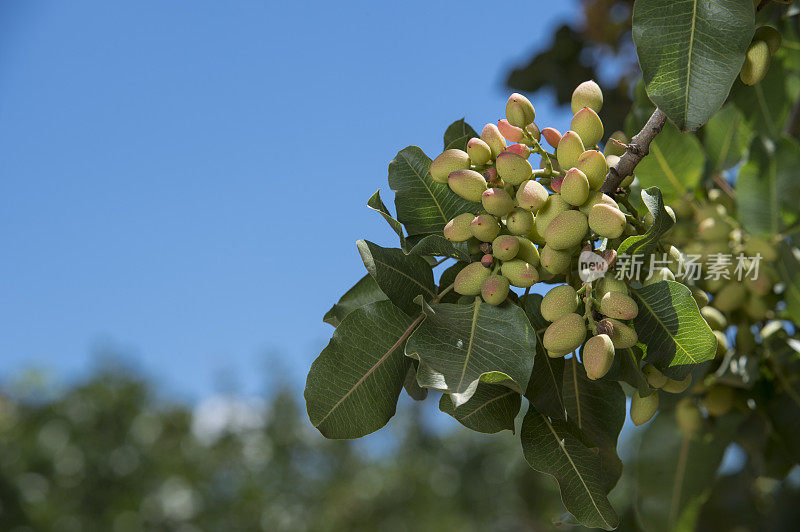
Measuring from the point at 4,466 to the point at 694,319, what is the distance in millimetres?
9357

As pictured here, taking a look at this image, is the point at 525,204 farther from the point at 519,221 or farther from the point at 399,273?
the point at 399,273

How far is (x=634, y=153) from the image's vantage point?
67 centimetres

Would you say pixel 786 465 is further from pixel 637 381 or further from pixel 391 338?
pixel 391 338

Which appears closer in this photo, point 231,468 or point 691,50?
point 691,50

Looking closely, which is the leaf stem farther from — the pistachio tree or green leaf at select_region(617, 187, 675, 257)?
green leaf at select_region(617, 187, 675, 257)

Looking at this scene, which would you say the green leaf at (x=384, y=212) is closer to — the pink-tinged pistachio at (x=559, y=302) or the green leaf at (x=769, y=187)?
the pink-tinged pistachio at (x=559, y=302)

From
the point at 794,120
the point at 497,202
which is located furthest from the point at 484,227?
the point at 794,120

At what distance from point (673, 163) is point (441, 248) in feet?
2.07

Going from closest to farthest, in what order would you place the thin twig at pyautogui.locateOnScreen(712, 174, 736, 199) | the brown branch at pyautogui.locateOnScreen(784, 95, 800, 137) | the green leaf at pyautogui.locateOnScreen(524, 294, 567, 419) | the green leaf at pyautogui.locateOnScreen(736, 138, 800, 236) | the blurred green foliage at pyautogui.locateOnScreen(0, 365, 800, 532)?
the green leaf at pyautogui.locateOnScreen(524, 294, 567, 419)
the green leaf at pyautogui.locateOnScreen(736, 138, 800, 236)
the thin twig at pyautogui.locateOnScreen(712, 174, 736, 199)
the brown branch at pyautogui.locateOnScreen(784, 95, 800, 137)
the blurred green foliage at pyautogui.locateOnScreen(0, 365, 800, 532)

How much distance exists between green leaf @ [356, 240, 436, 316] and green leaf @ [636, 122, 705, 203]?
584 mm

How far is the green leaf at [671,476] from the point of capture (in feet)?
3.99

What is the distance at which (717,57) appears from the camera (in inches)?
25.5

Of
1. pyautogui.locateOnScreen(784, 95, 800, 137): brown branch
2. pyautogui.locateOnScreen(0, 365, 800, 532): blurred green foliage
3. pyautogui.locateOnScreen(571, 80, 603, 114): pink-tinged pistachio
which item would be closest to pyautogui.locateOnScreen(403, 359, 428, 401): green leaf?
pyautogui.locateOnScreen(571, 80, 603, 114): pink-tinged pistachio

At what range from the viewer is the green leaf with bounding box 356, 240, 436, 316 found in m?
0.68
